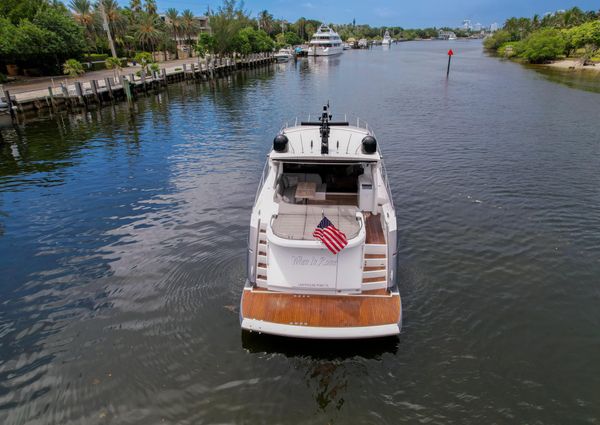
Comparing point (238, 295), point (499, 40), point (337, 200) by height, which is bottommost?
point (238, 295)

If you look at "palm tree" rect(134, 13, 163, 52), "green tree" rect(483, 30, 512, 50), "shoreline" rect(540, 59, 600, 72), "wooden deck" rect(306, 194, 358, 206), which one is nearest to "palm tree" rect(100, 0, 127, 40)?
"palm tree" rect(134, 13, 163, 52)

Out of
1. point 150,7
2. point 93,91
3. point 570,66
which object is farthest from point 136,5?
point 570,66

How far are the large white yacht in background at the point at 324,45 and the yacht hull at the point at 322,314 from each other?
11652 cm

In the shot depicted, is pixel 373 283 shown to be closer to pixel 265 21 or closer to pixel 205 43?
pixel 205 43

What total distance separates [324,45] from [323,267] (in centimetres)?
12417

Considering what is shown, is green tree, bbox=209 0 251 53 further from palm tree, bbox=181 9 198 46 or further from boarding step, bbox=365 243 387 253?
boarding step, bbox=365 243 387 253

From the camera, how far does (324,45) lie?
119875 millimetres

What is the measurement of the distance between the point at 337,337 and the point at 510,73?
70.9 metres

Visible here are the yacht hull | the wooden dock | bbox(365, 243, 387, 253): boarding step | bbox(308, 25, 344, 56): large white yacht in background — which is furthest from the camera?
bbox(308, 25, 344, 56): large white yacht in background

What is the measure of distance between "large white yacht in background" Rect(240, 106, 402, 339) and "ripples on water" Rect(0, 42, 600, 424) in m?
1.02

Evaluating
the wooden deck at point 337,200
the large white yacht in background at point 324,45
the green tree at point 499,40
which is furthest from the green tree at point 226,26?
the green tree at point 499,40

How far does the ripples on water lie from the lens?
7.86 m

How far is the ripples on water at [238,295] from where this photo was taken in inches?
309

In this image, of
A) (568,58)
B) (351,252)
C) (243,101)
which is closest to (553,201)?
(351,252)
